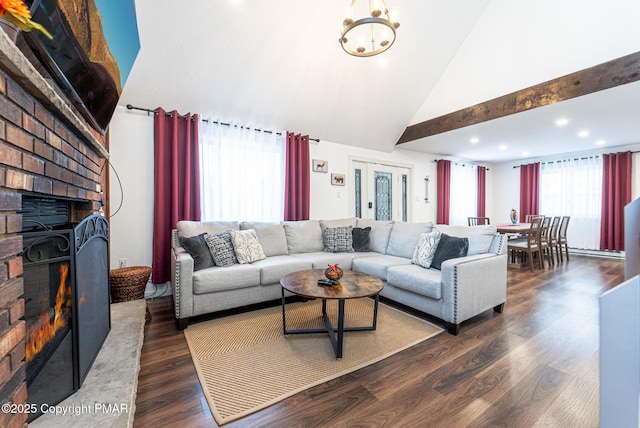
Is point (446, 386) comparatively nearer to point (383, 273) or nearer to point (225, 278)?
point (383, 273)

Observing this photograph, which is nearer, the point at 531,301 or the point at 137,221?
the point at 531,301

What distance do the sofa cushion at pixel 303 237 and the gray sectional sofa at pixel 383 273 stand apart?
2 centimetres

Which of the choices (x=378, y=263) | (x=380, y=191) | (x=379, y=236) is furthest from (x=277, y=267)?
(x=380, y=191)

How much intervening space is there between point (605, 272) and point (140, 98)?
6960 mm

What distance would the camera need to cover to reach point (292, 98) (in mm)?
3658

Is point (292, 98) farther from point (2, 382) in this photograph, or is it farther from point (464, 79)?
point (2, 382)

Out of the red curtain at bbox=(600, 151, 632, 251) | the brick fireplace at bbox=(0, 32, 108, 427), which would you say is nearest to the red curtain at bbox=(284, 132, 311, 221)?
the brick fireplace at bbox=(0, 32, 108, 427)

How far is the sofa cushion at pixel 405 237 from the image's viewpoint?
3.19m

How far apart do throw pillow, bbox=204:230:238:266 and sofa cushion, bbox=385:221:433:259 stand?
1949mm

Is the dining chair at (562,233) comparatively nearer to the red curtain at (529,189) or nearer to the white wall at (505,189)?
the red curtain at (529,189)

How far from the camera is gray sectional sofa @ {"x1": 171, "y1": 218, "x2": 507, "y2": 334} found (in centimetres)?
226

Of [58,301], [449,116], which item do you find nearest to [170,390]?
[58,301]

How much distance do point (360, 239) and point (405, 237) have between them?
0.62m

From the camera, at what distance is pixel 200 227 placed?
2979 millimetres
